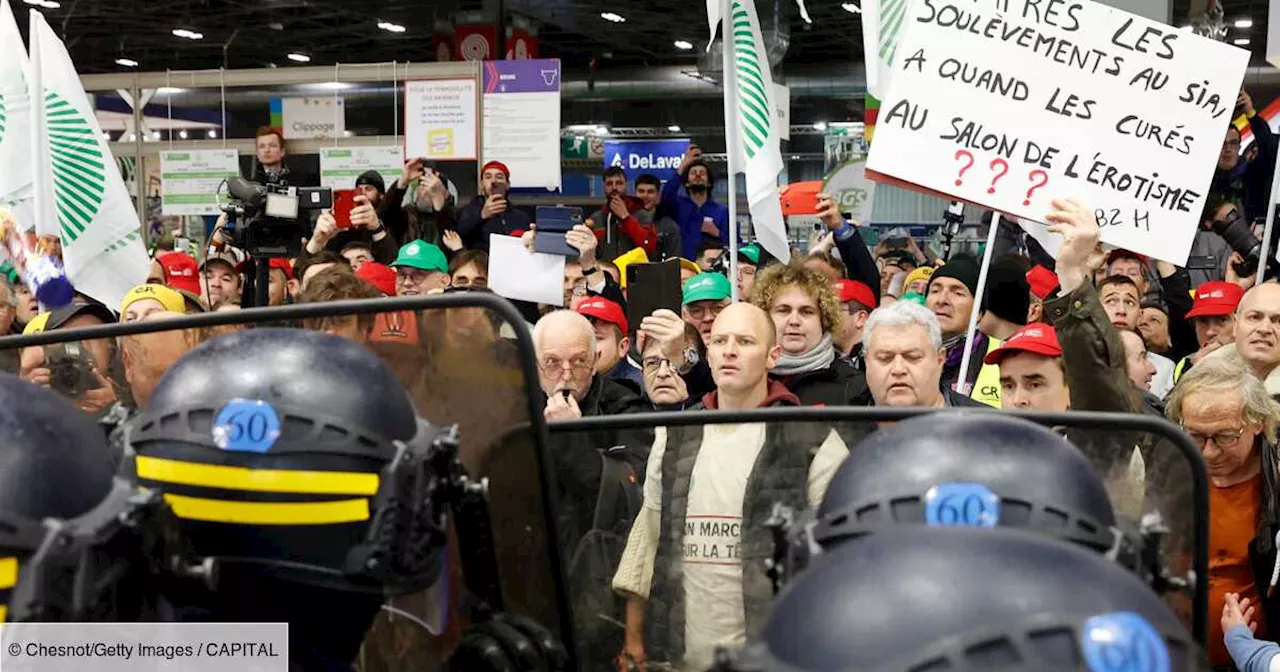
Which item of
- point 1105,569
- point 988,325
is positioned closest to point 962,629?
point 1105,569

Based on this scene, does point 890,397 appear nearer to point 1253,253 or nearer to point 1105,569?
point 1105,569

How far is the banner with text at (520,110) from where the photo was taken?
34.1 ft

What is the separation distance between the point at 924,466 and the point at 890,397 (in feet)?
7.03

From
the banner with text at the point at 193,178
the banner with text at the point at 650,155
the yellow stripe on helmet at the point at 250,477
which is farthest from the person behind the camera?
the banner with text at the point at 650,155

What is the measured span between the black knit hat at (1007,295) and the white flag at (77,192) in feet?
10.0

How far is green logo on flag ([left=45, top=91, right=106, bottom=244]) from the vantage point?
5.60 meters

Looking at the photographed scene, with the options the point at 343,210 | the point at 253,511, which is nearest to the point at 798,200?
the point at 343,210

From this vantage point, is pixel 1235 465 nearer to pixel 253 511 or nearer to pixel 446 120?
pixel 253 511

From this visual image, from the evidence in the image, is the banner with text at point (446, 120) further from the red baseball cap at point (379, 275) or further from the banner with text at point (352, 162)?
the red baseball cap at point (379, 275)

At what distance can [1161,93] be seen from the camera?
439 centimetres

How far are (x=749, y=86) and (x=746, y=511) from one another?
4.47 m

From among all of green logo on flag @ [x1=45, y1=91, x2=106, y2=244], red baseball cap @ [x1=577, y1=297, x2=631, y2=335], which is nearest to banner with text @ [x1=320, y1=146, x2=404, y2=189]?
green logo on flag @ [x1=45, y1=91, x2=106, y2=244]

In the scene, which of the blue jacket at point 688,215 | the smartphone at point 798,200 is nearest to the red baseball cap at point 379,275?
the blue jacket at point 688,215

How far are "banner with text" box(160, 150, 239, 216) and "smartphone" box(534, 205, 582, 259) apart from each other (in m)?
5.68
